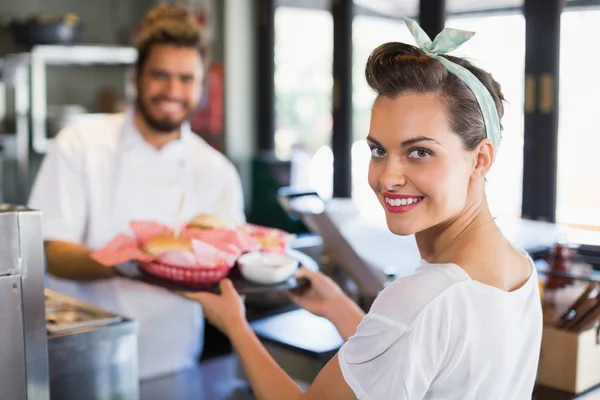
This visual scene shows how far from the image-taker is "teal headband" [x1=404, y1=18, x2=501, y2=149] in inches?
41.9

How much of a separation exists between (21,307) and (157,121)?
1.28 metres

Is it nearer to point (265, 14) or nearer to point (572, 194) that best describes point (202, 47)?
point (572, 194)

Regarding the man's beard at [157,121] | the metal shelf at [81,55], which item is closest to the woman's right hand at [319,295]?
the man's beard at [157,121]

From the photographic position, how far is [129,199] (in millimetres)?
2398

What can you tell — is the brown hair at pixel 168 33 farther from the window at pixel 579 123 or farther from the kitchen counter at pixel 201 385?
the window at pixel 579 123

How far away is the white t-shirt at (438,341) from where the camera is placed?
0.99 metres

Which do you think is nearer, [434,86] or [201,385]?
[434,86]

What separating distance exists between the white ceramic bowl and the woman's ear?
64 centimetres

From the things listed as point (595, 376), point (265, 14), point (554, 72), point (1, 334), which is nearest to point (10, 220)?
point (1, 334)

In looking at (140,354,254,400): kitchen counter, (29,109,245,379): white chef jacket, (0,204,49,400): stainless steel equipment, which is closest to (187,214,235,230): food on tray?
(140,354,254,400): kitchen counter

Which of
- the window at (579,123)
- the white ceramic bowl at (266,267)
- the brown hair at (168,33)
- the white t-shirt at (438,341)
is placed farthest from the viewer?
the window at (579,123)

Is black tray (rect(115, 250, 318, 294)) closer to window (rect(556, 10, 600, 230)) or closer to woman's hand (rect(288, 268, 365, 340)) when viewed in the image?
woman's hand (rect(288, 268, 365, 340))

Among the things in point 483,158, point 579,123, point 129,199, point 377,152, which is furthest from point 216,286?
point 579,123

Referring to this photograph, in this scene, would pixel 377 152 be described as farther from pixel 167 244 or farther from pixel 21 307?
pixel 167 244
